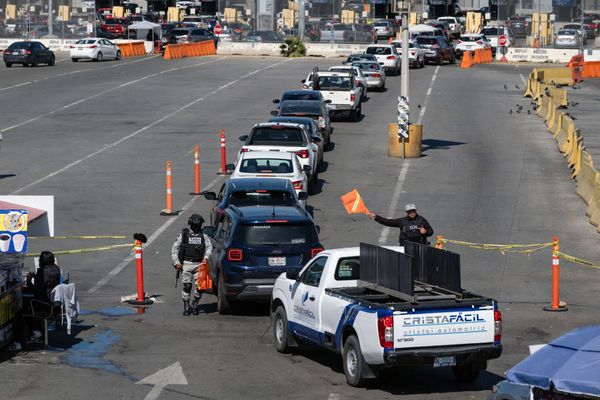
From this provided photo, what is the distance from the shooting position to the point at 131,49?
81.4 metres

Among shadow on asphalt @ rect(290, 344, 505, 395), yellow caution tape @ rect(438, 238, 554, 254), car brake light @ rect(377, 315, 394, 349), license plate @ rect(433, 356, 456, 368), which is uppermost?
car brake light @ rect(377, 315, 394, 349)

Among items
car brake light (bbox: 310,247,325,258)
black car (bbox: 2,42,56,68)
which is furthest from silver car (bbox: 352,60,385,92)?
car brake light (bbox: 310,247,325,258)

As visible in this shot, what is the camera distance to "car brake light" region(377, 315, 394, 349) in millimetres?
13516

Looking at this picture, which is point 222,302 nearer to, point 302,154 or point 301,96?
point 302,154

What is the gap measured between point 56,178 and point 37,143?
275 inches

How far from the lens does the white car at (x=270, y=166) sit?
27.2m

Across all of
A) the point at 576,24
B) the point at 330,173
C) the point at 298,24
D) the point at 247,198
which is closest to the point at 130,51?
the point at 298,24

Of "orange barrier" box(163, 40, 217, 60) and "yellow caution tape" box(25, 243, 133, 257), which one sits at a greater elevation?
"orange barrier" box(163, 40, 217, 60)

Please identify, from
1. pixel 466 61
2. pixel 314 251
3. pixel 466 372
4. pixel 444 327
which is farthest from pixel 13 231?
pixel 466 61

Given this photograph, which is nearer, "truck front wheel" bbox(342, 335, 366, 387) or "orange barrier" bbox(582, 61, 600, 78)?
"truck front wheel" bbox(342, 335, 366, 387)

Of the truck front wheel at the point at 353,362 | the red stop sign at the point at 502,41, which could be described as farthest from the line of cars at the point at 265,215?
the red stop sign at the point at 502,41

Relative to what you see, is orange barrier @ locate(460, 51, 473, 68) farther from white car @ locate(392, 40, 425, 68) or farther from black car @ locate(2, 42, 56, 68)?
black car @ locate(2, 42, 56, 68)

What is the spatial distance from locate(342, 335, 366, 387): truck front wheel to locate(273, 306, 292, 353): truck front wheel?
1766 millimetres

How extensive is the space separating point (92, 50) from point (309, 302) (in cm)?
6026
